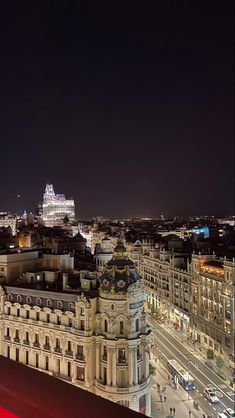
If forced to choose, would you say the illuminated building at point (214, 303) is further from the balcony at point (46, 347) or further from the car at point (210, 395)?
the balcony at point (46, 347)

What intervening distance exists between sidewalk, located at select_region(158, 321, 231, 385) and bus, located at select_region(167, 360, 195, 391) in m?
1.85

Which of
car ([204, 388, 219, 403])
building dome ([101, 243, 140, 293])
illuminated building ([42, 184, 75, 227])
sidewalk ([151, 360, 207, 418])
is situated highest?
illuminated building ([42, 184, 75, 227])

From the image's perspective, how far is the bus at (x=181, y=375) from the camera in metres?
18.4

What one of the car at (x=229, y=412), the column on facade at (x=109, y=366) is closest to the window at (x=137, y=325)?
the column on facade at (x=109, y=366)

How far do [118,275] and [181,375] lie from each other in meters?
6.92

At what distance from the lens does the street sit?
1720cm

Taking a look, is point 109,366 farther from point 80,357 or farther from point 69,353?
point 69,353

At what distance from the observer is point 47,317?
17031 millimetres

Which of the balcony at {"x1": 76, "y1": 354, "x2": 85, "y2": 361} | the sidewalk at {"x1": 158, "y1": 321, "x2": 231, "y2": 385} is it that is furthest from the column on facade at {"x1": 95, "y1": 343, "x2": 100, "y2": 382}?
the sidewalk at {"x1": 158, "y1": 321, "x2": 231, "y2": 385}

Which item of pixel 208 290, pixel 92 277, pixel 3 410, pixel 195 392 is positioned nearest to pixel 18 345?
pixel 92 277

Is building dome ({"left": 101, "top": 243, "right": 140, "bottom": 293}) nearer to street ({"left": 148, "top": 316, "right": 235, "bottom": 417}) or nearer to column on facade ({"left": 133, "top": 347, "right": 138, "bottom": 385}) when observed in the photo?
column on facade ({"left": 133, "top": 347, "right": 138, "bottom": 385})

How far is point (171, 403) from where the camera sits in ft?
56.3

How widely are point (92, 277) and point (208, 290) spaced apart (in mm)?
8970

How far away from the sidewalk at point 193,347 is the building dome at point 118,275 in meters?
7.96
